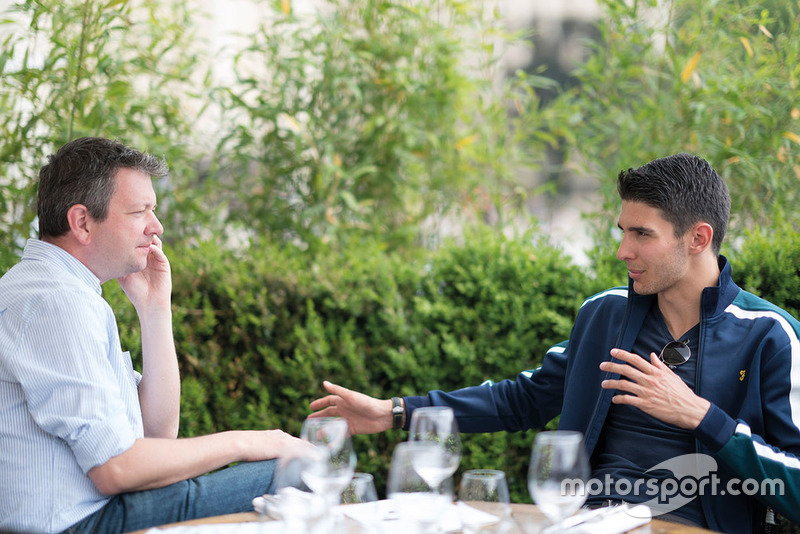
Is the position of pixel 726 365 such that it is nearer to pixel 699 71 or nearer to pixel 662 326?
pixel 662 326

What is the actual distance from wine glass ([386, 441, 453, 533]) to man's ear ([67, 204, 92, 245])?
102 centimetres

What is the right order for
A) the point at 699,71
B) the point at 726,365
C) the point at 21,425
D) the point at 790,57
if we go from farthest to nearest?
the point at 699,71
the point at 790,57
the point at 726,365
the point at 21,425

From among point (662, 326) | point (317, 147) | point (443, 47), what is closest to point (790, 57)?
point (662, 326)

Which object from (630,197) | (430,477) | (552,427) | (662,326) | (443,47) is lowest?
(552,427)

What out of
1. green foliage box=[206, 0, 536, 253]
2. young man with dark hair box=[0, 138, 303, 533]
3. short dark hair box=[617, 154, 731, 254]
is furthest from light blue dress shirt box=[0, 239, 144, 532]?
green foliage box=[206, 0, 536, 253]

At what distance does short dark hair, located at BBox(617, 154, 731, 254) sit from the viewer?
203 centimetres

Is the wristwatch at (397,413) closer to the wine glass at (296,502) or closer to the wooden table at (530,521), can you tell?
the wooden table at (530,521)

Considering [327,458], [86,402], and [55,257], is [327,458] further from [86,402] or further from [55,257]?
[55,257]

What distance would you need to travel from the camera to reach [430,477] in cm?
130

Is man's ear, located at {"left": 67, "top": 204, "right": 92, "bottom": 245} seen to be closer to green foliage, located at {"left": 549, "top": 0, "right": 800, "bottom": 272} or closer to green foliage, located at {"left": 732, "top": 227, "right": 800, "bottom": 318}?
green foliage, located at {"left": 549, "top": 0, "right": 800, "bottom": 272}

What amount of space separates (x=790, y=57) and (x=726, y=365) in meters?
1.48

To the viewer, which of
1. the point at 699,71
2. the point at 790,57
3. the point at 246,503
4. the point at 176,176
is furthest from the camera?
the point at 176,176

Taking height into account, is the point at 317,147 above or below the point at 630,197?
above

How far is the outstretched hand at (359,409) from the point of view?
2.16 meters
